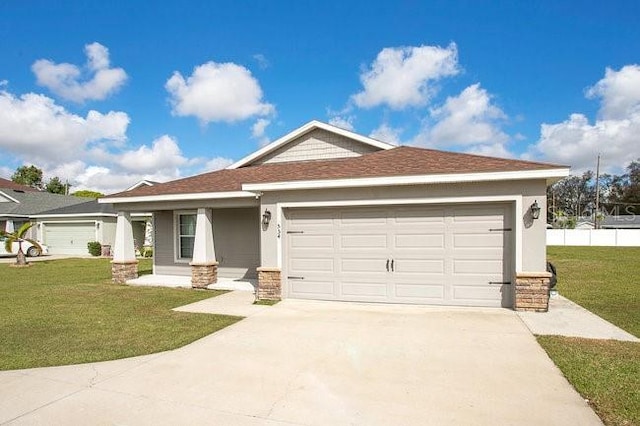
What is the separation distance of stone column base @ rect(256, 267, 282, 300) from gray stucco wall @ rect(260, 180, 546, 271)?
0.57 feet

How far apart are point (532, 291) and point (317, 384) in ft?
18.1

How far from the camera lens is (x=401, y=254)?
28.5 feet

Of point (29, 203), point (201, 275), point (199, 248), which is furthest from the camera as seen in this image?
point (29, 203)

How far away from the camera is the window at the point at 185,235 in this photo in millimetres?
13586

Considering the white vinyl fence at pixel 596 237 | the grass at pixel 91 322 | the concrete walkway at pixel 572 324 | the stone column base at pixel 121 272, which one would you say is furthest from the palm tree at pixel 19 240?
the white vinyl fence at pixel 596 237

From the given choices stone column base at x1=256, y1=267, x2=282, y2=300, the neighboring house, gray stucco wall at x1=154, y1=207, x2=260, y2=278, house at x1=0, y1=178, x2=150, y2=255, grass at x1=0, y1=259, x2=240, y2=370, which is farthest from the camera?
the neighboring house

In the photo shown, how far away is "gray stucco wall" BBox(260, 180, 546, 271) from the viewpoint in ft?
25.4

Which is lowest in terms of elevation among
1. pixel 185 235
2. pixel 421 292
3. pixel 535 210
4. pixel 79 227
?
pixel 421 292

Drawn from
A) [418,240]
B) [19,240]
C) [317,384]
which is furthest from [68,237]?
[317,384]

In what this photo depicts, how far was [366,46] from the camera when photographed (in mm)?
15258

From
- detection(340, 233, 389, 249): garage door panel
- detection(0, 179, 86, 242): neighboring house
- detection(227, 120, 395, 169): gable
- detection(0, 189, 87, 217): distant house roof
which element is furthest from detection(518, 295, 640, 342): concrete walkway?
detection(0, 189, 87, 217): distant house roof

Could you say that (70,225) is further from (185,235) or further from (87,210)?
(185,235)

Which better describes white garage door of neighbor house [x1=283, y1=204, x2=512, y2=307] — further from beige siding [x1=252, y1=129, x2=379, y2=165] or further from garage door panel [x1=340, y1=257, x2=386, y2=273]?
beige siding [x1=252, y1=129, x2=379, y2=165]

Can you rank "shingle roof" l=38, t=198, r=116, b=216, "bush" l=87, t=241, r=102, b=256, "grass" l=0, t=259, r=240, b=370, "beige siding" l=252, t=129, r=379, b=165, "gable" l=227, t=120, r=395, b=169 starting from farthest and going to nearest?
"shingle roof" l=38, t=198, r=116, b=216, "bush" l=87, t=241, r=102, b=256, "beige siding" l=252, t=129, r=379, b=165, "gable" l=227, t=120, r=395, b=169, "grass" l=0, t=259, r=240, b=370
